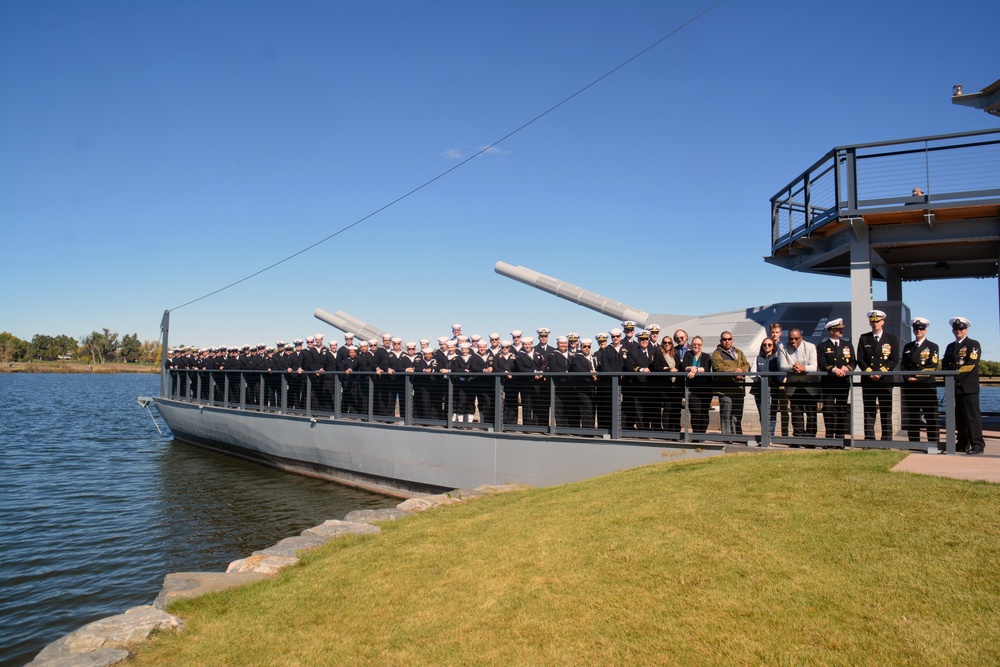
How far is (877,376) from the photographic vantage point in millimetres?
9086

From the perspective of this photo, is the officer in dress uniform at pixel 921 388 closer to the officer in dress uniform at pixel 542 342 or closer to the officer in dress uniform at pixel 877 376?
the officer in dress uniform at pixel 877 376

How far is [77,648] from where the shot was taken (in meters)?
5.07

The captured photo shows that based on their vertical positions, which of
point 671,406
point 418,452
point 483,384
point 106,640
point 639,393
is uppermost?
point 483,384

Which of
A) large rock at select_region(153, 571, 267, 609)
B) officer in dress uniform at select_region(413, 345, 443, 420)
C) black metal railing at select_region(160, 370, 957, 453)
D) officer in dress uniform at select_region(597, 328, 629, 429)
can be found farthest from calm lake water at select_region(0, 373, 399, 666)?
officer in dress uniform at select_region(597, 328, 629, 429)

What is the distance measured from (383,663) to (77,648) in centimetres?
245

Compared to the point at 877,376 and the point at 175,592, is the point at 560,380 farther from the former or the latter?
the point at 175,592

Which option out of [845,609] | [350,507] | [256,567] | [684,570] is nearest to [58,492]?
[350,507]

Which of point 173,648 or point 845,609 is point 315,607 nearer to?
point 173,648

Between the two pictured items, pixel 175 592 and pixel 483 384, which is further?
pixel 483 384

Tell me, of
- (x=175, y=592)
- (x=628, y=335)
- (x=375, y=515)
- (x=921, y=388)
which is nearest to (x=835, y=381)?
(x=921, y=388)

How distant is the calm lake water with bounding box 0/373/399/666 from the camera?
347 inches

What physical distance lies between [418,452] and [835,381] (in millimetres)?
7660

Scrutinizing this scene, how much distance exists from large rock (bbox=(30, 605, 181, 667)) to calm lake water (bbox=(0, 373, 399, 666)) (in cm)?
276

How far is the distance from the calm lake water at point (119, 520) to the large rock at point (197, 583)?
2.18 m
